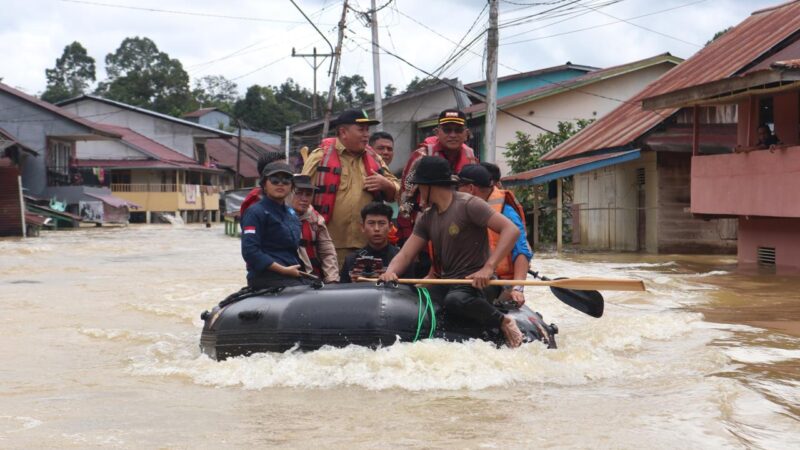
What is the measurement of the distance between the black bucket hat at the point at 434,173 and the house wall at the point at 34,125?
40291mm

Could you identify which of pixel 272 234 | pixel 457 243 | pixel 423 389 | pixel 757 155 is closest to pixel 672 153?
pixel 757 155

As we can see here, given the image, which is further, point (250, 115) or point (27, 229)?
point (250, 115)

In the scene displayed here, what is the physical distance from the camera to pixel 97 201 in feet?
153

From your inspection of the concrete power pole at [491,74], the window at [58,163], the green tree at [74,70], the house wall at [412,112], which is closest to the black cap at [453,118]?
the concrete power pole at [491,74]

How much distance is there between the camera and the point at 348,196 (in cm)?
922

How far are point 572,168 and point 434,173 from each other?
17616 mm

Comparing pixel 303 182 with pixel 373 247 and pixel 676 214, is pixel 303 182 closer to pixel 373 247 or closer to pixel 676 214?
pixel 373 247

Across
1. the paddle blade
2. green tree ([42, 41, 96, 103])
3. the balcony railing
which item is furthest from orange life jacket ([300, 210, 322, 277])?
green tree ([42, 41, 96, 103])

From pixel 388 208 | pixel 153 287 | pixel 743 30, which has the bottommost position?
pixel 153 287

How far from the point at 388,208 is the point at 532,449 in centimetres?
355

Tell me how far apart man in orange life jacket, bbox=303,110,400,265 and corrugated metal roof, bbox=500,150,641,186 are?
51.2 ft

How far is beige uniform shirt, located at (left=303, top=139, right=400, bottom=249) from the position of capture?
9.21m

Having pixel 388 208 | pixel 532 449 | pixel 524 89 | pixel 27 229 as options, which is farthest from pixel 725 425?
pixel 524 89

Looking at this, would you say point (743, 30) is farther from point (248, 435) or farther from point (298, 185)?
point (248, 435)
